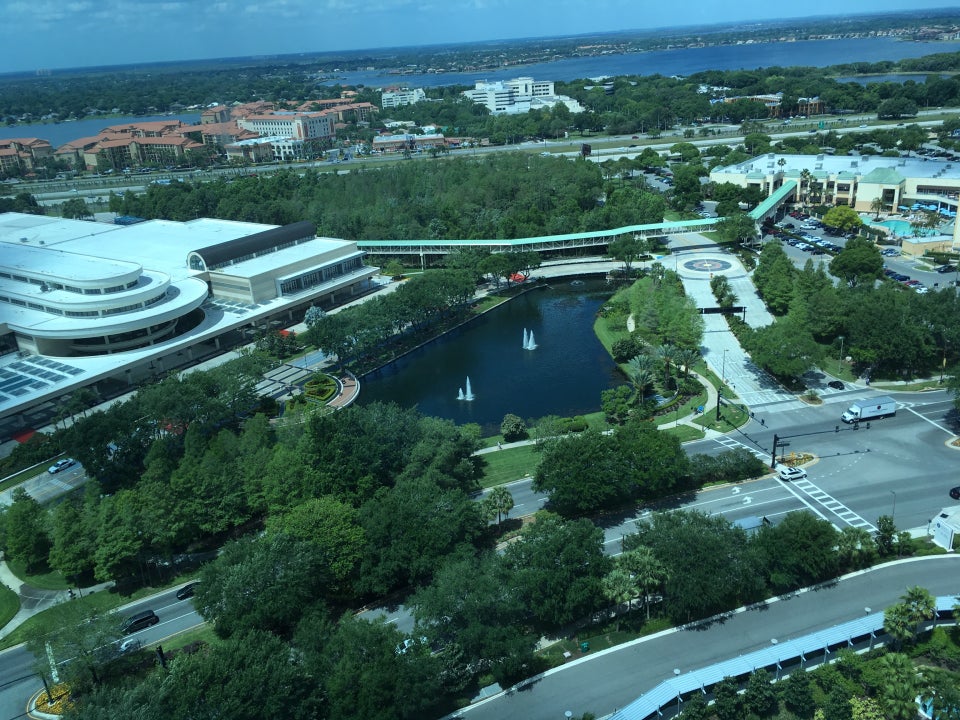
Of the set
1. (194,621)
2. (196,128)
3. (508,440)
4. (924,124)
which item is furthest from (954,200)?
(196,128)

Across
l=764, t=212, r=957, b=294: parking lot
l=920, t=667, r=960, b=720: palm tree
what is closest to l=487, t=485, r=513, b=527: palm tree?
l=920, t=667, r=960, b=720: palm tree

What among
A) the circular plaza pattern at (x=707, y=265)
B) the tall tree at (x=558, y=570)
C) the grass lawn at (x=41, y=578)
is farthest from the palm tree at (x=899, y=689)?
the circular plaza pattern at (x=707, y=265)

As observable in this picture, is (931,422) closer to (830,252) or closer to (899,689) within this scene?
(899,689)

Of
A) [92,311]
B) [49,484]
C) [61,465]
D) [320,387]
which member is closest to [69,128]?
[92,311]

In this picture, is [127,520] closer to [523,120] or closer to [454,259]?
[454,259]

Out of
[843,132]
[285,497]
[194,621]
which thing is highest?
[843,132]

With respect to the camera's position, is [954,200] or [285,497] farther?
[954,200]
